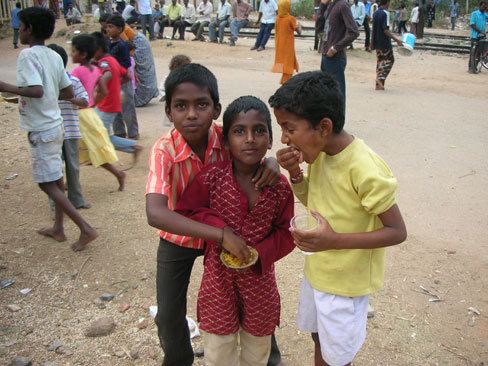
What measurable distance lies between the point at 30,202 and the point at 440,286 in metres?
3.89

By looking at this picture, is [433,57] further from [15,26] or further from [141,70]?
[15,26]

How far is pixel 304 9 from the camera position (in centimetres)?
2953

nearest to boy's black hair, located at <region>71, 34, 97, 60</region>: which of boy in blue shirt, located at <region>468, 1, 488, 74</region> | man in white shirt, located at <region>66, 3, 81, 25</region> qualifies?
boy in blue shirt, located at <region>468, 1, 488, 74</region>

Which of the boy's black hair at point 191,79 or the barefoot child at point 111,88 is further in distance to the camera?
the barefoot child at point 111,88

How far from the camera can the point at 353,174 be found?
1612 millimetres

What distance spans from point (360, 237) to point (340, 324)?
1.30 feet

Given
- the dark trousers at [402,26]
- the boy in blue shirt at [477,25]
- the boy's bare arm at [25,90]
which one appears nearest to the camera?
the boy's bare arm at [25,90]

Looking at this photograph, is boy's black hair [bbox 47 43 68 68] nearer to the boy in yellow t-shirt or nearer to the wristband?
the wristband

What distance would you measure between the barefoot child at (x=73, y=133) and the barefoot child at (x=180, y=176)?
8.08 ft

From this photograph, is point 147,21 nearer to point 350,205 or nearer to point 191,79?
point 191,79

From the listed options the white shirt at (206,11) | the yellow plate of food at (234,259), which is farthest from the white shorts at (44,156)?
the white shirt at (206,11)

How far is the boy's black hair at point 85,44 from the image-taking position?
4531 millimetres

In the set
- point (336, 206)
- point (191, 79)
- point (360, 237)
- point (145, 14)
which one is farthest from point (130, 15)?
point (360, 237)

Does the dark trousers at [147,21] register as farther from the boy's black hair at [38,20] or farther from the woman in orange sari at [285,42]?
the boy's black hair at [38,20]
